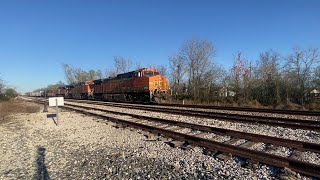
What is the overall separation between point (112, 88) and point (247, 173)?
2812cm

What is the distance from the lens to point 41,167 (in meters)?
5.79

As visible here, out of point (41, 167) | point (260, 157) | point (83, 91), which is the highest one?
point (83, 91)

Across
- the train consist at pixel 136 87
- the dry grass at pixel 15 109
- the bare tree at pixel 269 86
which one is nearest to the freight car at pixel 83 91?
the train consist at pixel 136 87

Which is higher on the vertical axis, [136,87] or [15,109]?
[136,87]

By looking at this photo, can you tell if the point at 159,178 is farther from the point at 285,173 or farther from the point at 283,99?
the point at 283,99

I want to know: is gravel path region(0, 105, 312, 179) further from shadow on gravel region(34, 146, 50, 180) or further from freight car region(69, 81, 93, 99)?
freight car region(69, 81, 93, 99)

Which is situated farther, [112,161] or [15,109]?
[15,109]

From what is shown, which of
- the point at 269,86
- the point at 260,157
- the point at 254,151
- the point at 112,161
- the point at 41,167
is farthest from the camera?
the point at 269,86

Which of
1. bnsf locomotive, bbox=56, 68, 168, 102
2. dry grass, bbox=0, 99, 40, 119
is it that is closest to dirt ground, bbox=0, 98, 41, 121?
dry grass, bbox=0, 99, 40, 119

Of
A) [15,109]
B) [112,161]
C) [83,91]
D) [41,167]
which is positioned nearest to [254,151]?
[112,161]

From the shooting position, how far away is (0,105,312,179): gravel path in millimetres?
4840

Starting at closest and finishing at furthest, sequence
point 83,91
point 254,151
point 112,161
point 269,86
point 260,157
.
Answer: point 260,157 < point 254,151 < point 112,161 < point 269,86 < point 83,91

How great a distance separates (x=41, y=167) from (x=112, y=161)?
1.67 meters

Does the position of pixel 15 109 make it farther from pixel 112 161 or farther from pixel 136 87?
pixel 112 161
